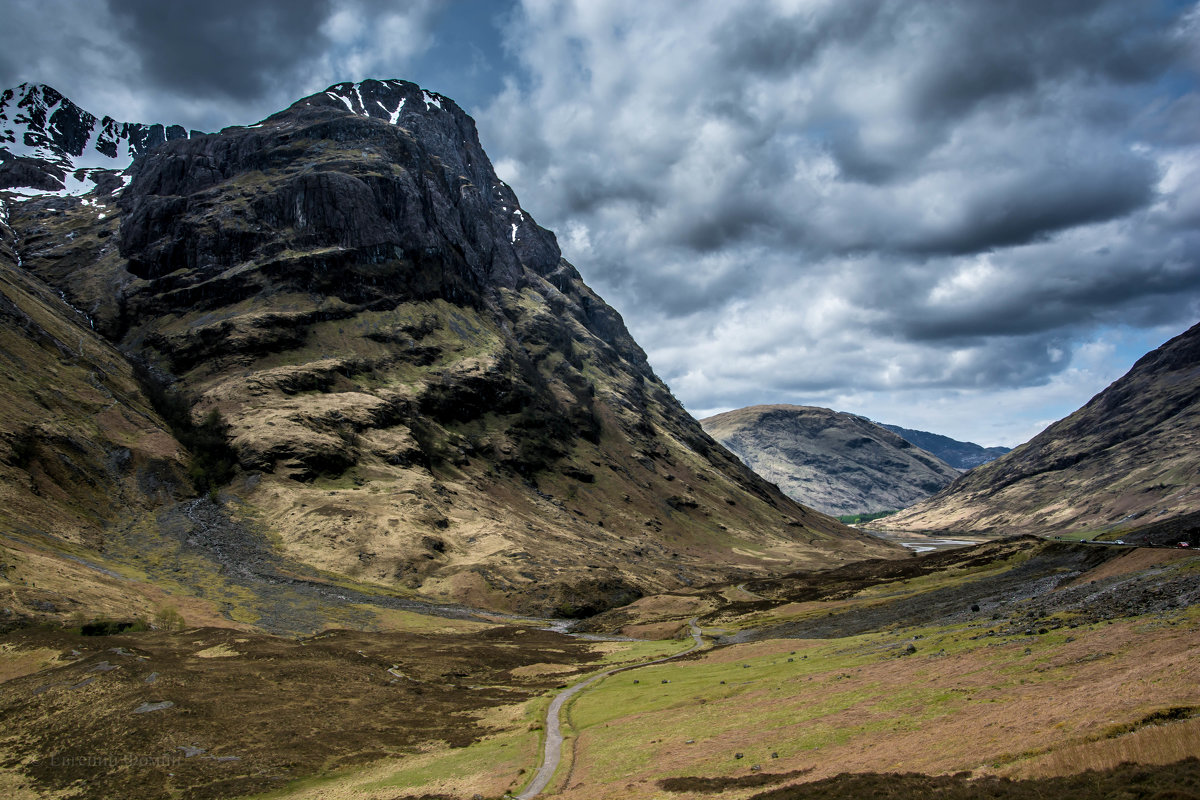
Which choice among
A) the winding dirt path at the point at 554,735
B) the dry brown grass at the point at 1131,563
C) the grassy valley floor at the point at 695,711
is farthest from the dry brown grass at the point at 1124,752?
the dry brown grass at the point at 1131,563

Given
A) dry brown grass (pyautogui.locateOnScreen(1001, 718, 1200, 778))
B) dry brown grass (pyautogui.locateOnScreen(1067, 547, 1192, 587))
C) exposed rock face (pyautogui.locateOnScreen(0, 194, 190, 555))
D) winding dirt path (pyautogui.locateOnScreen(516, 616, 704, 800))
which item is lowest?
winding dirt path (pyautogui.locateOnScreen(516, 616, 704, 800))

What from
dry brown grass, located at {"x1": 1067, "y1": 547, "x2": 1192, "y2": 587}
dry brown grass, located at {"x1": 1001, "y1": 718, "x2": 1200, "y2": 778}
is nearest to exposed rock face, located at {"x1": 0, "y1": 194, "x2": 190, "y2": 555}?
dry brown grass, located at {"x1": 1001, "y1": 718, "x2": 1200, "y2": 778}

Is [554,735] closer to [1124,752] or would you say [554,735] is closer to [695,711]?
[695,711]

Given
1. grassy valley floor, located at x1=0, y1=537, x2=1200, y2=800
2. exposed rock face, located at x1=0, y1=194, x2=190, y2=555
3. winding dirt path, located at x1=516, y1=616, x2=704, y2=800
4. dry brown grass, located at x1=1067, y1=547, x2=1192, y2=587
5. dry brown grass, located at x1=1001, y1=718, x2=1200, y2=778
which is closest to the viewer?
dry brown grass, located at x1=1001, y1=718, x2=1200, y2=778

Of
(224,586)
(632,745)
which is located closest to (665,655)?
(632,745)

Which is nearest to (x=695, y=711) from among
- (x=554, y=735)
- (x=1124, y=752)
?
(x=554, y=735)

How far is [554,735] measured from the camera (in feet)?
175

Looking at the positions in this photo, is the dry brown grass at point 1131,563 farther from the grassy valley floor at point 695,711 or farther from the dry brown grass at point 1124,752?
the dry brown grass at point 1124,752

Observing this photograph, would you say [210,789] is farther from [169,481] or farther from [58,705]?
[169,481]

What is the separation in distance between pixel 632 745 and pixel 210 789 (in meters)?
27.6

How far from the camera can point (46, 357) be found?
184375 millimetres

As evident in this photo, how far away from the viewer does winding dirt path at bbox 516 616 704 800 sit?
4094 cm

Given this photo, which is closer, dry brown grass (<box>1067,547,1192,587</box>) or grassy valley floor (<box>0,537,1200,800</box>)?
grassy valley floor (<box>0,537,1200,800</box>)

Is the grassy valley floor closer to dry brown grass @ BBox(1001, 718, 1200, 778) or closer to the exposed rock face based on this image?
dry brown grass @ BBox(1001, 718, 1200, 778)
